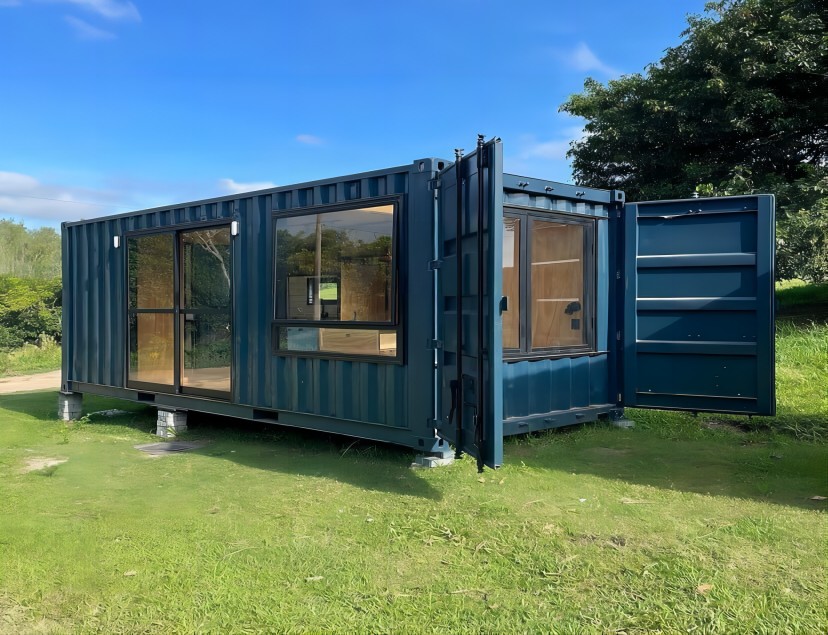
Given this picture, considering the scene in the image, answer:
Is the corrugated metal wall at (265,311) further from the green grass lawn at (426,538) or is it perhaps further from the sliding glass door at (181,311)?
the green grass lawn at (426,538)

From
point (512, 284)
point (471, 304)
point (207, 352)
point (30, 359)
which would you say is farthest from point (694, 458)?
point (30, 359)

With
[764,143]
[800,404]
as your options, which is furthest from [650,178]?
[800,404]

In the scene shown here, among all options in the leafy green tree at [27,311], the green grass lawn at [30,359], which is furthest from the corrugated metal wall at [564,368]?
the leafy green tree at [27,311]

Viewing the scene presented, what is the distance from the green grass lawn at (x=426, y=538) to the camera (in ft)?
8.84

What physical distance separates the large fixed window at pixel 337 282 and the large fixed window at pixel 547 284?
3.80ft

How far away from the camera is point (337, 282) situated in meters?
5.40

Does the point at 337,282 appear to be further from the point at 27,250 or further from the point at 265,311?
the point at 27,250

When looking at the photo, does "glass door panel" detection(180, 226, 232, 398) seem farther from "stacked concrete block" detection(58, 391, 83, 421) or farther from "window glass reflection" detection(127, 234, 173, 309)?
"stacked concrete block" detection(58, 391, 83, 421)

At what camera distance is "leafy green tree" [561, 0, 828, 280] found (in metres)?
12.0

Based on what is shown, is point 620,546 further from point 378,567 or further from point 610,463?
point 610,463

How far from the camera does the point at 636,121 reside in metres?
14.9

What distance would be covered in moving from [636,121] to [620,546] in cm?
1357

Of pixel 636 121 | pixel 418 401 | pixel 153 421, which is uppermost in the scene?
pixel 636 121

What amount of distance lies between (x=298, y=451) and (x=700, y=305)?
3.93 metres
